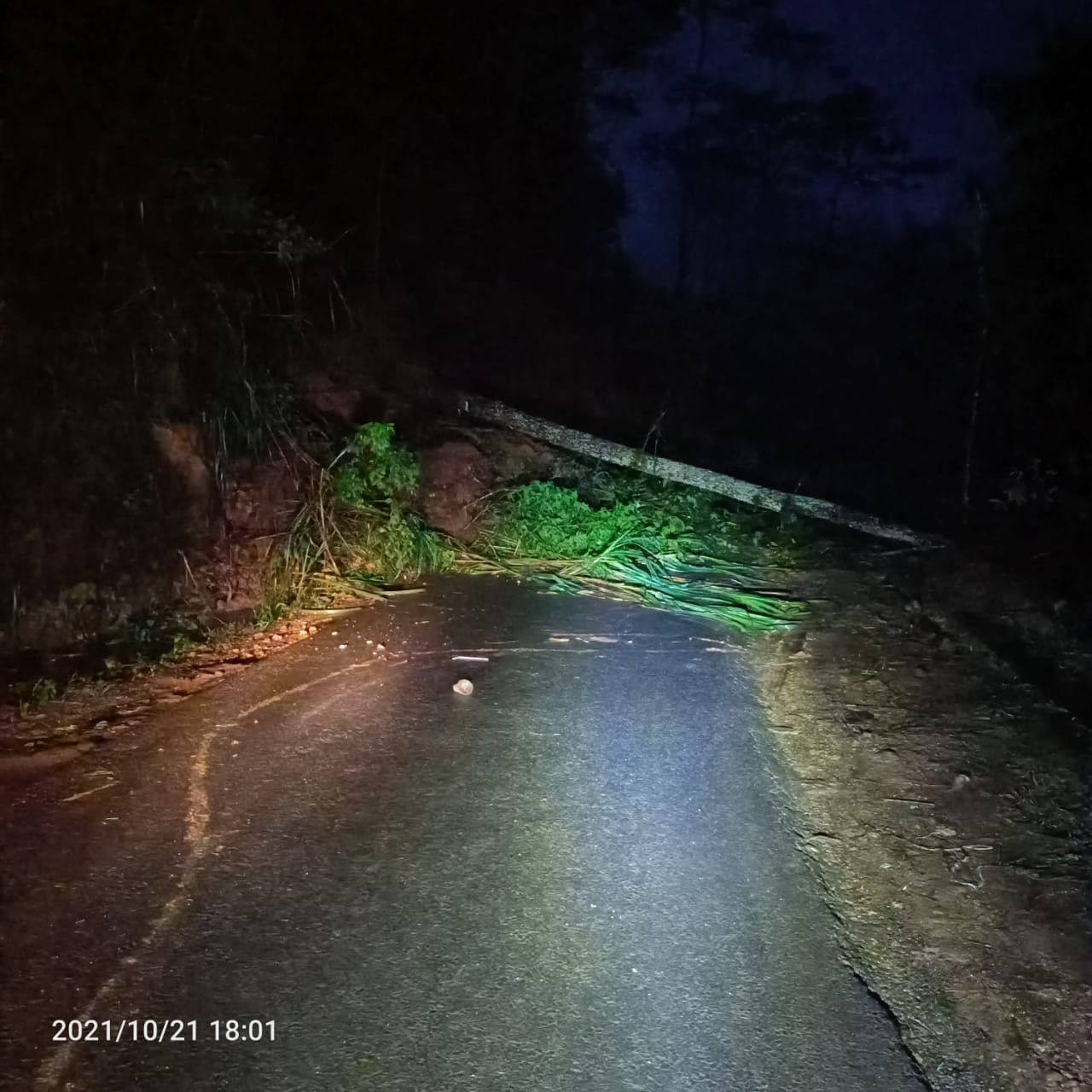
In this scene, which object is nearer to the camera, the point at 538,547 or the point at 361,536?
the point at 361,536

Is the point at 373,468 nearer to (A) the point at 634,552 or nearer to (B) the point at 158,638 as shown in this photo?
(A) the point at 634,552

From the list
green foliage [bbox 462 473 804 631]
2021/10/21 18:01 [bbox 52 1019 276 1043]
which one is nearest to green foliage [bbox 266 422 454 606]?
green foliage [bbox 462 473 804 631]

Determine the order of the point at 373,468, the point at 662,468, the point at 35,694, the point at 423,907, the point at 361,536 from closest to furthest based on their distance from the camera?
the point at 423,907
the point at 35,694
the point at 361,536
the point at 373,468
the point at 662,468

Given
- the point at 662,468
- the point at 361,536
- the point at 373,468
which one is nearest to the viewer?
the point at 361,536

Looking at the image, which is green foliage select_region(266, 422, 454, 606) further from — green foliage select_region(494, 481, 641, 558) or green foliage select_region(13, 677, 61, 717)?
green foliage select_region(13, 677, 61, 717)

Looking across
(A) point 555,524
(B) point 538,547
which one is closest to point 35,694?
(B) point 538,547

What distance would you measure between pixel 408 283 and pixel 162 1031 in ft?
43.9

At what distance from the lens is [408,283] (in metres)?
15.3

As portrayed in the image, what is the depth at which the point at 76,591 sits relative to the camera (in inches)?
261

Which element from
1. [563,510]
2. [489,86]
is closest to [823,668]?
[563,510]

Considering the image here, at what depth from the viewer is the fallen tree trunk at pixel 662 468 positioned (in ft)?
36.4

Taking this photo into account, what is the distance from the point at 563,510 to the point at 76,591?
14.9ft

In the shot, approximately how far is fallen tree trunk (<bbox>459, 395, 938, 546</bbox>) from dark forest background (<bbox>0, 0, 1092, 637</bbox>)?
107cm

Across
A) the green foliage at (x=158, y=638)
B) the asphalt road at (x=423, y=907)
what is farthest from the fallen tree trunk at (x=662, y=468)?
the asphalt road at (x=423, y=907)
